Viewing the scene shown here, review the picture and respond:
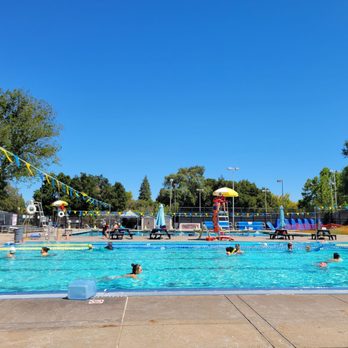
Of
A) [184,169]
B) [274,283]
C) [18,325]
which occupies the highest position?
[184,169]

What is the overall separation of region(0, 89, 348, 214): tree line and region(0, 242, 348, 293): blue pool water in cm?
1666

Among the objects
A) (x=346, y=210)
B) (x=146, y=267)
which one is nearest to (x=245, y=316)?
(x=146, y=267)

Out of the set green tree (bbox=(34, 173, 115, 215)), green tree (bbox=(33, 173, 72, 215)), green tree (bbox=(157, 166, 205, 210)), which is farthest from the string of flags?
green tree (bbox=(157, 166, 205, 210))

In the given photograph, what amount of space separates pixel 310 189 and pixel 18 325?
8143 cm

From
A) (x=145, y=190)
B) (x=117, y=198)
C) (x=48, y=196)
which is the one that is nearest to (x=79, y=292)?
(x=48, y=196)

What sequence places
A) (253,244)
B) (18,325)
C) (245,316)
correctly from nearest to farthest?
(18,325) < (245,316) < (253,244)

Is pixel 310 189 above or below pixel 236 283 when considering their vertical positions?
above

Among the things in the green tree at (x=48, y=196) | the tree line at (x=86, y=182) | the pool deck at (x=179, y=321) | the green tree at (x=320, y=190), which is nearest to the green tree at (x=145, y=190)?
the tree line at (x=86, y=182)

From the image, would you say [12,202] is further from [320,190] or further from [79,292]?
[79,292]

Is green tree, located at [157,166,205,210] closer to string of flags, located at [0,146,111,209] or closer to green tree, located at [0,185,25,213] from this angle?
green tree, located at [0,185,25,213]

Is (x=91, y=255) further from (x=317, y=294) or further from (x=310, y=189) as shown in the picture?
(x=310, y=189)

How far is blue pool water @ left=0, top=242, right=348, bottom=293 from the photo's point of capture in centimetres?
1057

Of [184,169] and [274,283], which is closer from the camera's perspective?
[274,283]

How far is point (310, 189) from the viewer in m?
79.1
